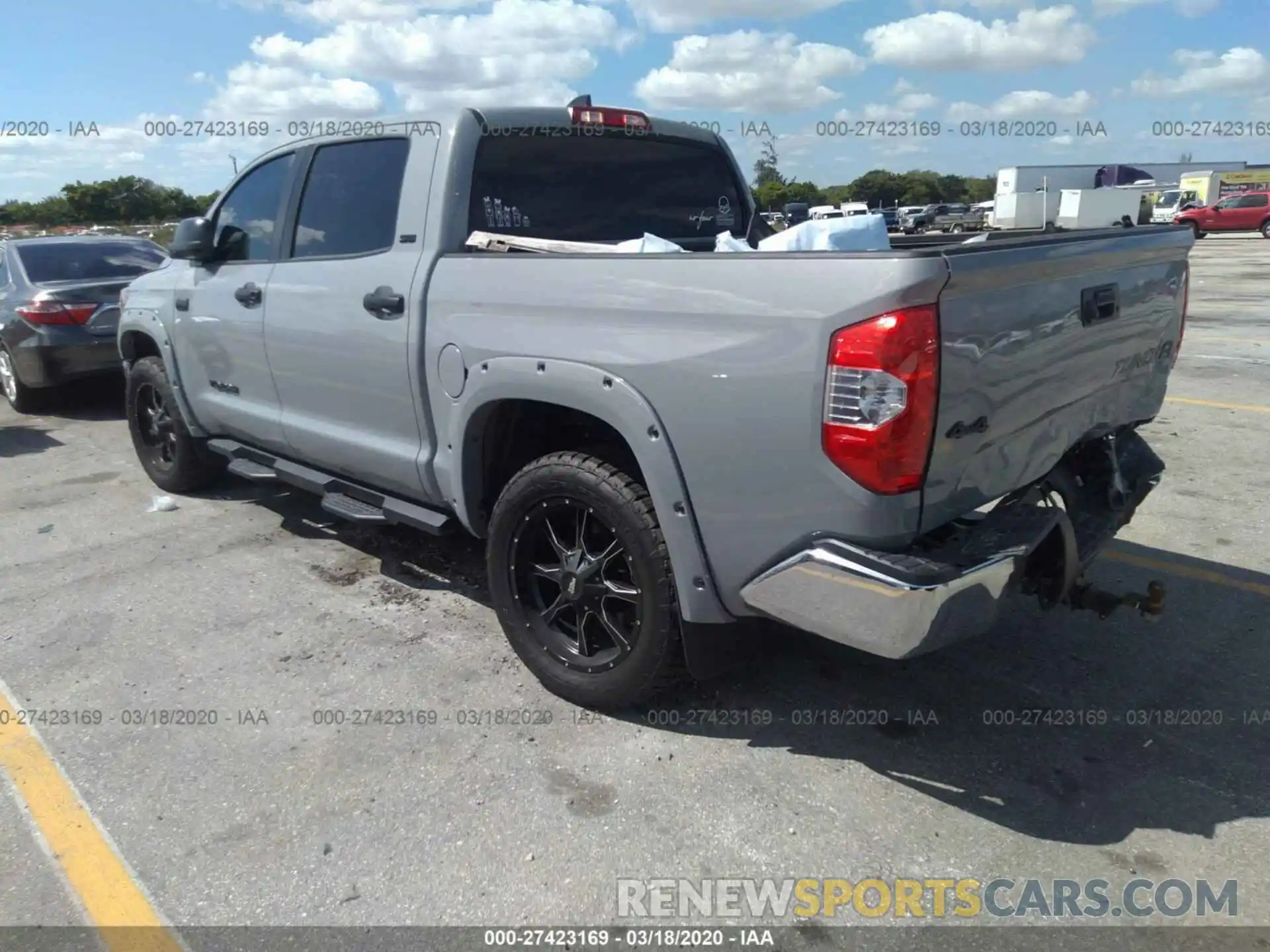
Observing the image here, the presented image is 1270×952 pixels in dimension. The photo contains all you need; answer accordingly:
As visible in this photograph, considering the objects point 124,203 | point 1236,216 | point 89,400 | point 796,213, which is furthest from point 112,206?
point 1236,216

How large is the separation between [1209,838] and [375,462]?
315cm

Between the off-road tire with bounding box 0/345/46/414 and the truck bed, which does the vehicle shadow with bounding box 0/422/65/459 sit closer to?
the off-road tire with bounding box 0/345/46/414

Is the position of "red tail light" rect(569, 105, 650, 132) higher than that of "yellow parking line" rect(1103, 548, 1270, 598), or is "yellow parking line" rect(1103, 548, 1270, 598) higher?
"red tail light" rect(569, 105, 650, 132)

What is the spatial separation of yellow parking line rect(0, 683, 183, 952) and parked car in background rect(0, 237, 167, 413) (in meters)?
5.54

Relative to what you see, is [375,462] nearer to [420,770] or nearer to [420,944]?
[420,770]

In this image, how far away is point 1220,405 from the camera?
302 inches

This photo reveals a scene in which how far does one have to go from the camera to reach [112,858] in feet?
8.95

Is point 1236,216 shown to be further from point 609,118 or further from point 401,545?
point 401,545

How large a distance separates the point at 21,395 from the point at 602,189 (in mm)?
6959

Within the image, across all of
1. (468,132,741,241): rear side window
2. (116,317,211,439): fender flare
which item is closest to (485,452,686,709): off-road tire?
(468,132,741,241): rear side window

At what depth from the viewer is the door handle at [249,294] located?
4535mm

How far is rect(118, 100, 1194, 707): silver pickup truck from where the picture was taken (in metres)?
2.46

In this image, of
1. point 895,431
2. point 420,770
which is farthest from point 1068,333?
point 420,770

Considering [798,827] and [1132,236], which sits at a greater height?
[1132,236]
